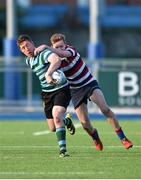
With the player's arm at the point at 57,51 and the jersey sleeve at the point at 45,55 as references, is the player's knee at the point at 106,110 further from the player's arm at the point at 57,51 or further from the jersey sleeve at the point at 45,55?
the jersey sleeve at the point at 45,55

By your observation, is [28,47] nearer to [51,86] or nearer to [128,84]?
[51,86]

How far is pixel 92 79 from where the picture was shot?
42.2 feet

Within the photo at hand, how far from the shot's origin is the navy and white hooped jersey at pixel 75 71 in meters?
12.5

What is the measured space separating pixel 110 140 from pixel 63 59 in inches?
133

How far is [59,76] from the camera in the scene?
12.2m

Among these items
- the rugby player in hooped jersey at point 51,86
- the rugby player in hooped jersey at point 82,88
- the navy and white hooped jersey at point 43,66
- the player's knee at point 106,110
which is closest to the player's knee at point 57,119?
the rugby player in hooped jersey at point 51,86

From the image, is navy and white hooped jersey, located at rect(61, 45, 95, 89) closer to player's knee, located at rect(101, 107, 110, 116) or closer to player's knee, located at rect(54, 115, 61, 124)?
player's knee, located at rect(101, 107, 110, 116)

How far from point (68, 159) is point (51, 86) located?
120 centimetres

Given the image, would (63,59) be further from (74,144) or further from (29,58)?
(74,144)

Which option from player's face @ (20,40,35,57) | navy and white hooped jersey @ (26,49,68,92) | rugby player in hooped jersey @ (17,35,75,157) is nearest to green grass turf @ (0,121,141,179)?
rugby player in hooped jersey @ (17,35,75,157)

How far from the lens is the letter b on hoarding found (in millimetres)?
24047

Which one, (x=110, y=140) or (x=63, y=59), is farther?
(x=110, y=140)

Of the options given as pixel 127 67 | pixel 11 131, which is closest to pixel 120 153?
pixel 11 131

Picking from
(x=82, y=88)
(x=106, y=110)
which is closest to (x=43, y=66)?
(x=82, y=88)
